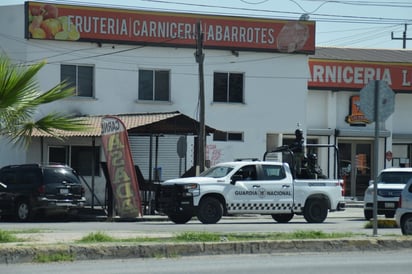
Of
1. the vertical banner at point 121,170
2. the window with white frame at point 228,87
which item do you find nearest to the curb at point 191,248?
the vertical banner at point 121,170

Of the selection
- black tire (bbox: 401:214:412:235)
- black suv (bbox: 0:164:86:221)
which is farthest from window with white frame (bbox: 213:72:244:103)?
black tire (bbox: 401:214:412:235)

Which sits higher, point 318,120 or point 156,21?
point 156,21

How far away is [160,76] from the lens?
119ft

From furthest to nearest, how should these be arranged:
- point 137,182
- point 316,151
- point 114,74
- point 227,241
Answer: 1. point 316,151
2. point 114,74
3. point 137,182
4. point 227,241

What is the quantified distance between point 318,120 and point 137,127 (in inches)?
594

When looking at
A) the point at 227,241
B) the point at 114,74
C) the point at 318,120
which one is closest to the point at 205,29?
the point at 114,74

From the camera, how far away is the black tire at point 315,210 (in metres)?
24.5

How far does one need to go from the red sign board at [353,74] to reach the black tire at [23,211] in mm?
17731

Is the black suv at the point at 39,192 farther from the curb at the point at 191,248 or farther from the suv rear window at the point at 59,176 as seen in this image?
the curb at the point at 191,248

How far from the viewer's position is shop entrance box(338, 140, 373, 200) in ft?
137

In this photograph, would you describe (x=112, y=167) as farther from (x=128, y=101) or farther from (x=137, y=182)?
(x=128, y=101)

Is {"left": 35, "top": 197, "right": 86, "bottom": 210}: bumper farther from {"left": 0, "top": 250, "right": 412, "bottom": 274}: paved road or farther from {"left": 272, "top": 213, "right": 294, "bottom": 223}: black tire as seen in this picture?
{"left": 0, "top": 250, "right": 412, "bottom": 274}: paved road

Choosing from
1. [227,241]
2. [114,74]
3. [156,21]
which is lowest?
[227,241]

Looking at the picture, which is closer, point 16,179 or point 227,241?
point 227,241
